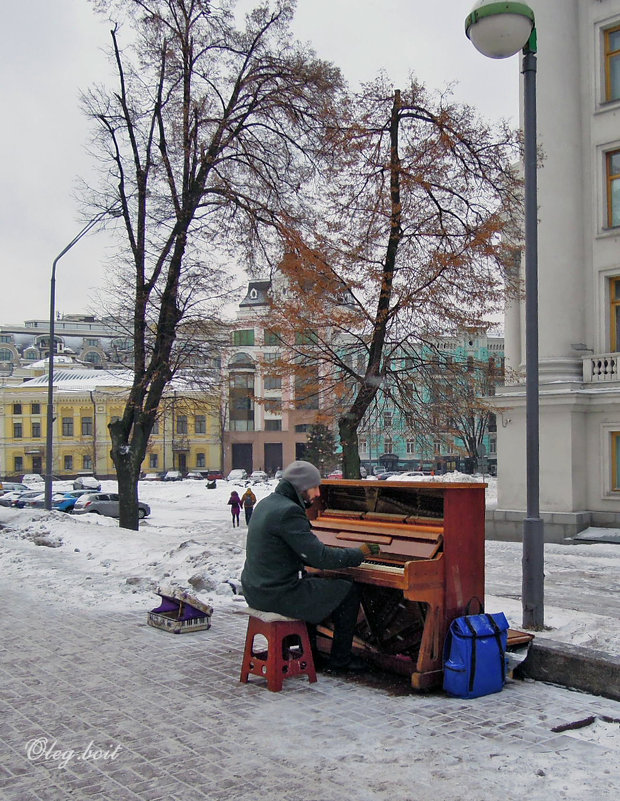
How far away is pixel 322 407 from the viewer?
1927 cm

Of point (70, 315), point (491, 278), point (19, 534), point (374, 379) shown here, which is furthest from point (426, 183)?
point (70, 315)

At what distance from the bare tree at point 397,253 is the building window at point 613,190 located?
5.67m

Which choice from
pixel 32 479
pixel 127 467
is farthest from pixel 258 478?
pixel 127 467

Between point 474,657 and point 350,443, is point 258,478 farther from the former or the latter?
point 474,657

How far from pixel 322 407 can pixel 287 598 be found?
1300 cm

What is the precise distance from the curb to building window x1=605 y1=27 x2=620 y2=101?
19924mm

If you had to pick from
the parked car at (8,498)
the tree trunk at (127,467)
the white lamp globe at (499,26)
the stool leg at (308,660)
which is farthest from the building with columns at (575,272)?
the parked car at (8,498)

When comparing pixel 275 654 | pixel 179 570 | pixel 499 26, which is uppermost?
pixel 499 26

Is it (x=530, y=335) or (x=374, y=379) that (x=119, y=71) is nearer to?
(x=374, y=379)

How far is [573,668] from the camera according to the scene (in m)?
6.41

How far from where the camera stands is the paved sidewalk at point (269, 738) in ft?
14.9

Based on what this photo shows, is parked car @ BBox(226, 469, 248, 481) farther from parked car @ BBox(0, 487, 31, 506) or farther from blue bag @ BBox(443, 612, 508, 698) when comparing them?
blue bag @ BBox(443, 612, 508, 698)

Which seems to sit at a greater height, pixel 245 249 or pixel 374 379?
pixel 245 249

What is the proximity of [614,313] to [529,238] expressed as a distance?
15.3 meters
